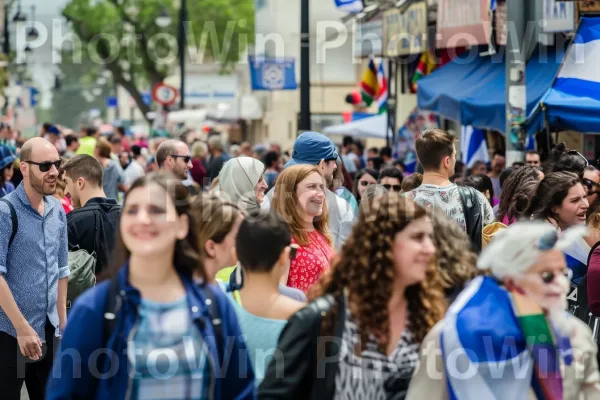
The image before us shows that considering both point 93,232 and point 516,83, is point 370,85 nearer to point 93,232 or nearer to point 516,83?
point 516,83

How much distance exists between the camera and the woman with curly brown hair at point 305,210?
6.80 m

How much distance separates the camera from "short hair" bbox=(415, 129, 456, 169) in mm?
8242

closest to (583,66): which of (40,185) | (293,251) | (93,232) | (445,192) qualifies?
(445,192)

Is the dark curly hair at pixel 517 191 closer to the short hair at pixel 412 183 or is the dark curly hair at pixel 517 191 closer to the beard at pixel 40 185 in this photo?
the short hair at pixel 412 183

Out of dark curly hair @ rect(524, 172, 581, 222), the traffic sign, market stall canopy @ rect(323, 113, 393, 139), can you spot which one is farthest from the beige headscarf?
the traffic sign

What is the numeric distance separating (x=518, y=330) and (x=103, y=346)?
1373 millimetres

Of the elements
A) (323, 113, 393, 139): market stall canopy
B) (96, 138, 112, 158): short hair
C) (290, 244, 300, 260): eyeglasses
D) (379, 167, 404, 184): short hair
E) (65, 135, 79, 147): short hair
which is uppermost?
(290, 244, 300, 260): eyeglasses

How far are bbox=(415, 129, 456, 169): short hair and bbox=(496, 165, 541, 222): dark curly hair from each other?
2.17 feet

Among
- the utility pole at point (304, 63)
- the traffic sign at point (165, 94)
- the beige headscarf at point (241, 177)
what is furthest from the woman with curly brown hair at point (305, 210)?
the traffic sign at point (165, 94)

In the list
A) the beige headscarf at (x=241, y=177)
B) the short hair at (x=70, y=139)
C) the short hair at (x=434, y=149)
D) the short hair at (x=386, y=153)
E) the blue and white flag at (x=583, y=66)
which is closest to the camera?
the beige headscarf at (x=241, y=177)

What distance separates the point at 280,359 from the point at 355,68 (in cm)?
4159

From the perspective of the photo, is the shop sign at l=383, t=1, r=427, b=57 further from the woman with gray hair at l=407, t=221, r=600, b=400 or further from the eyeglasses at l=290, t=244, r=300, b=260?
the woman with gray hair at l=407, t=221, r=600, b=400

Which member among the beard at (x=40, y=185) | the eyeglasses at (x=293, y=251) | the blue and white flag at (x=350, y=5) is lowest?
the eyeglasses at (x=293, y=251)

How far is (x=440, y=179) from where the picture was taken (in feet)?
27.1
